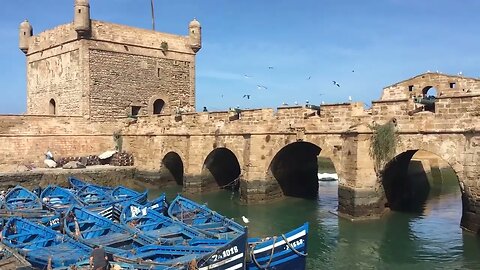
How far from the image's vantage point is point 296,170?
880 inches

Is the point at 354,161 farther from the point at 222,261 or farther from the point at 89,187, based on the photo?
the point at 89,187

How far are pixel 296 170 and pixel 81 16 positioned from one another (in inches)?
585

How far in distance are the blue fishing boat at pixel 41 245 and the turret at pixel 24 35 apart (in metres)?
22.3

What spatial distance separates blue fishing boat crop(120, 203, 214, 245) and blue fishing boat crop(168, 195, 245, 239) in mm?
332

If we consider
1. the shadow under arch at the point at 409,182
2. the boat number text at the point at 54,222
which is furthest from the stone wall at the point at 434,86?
the boat number text at the point at 54,222

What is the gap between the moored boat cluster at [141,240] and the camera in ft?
29.1

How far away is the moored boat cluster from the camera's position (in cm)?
888

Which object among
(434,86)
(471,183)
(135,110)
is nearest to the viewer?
(471,183)

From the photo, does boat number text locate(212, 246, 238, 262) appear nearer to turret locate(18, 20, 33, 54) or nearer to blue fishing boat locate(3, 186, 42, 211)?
blue fishing boat locate(3, 186, 42, 211)

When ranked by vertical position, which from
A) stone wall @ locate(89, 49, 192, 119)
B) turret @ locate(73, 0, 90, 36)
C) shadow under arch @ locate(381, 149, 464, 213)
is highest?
turret @ locate(73, 0, 90, 36)

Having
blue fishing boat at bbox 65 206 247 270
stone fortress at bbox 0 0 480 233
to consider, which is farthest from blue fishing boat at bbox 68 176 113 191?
blue fishing boat at bbox 65 206 247 270

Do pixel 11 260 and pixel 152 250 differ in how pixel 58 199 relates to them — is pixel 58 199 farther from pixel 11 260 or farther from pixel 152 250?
pixel 152 250

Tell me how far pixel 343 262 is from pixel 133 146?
58.1ft

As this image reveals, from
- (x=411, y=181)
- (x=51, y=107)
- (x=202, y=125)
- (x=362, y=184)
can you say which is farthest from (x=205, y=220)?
(x=51, y=107)
